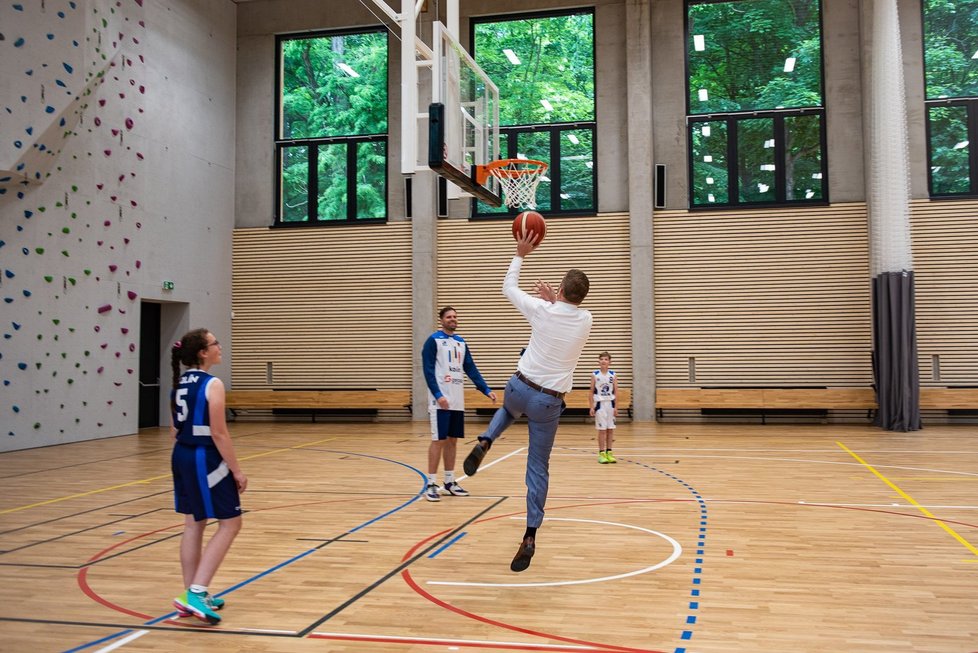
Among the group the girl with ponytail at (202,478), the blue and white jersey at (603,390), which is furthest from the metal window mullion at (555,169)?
the girl with ponytail at (202,478)

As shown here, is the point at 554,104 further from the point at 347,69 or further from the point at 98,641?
the point at 98,641

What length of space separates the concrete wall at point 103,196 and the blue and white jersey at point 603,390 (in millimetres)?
8951

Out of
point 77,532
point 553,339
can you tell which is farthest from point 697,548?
point 77,532

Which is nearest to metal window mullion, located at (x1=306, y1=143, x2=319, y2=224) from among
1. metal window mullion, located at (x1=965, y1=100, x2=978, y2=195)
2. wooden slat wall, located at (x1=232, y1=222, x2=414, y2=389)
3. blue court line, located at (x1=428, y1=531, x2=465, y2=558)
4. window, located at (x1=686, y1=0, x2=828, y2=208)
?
wooden slat wall, located at (x1=232, y1=222, x2=414, y2=389)

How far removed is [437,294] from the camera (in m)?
17.9

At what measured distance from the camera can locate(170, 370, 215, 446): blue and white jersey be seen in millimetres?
4227

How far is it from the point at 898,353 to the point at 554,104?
8733mm

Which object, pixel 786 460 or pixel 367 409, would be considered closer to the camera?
pixel 786 460

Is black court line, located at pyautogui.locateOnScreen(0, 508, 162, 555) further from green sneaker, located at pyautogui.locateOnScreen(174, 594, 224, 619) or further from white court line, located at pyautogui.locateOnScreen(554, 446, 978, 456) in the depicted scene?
white court line, located at pyautogui.locateOnScreen(554, 446, 978, 456)

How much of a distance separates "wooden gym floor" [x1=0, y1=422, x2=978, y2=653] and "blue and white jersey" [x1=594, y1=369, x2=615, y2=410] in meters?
0.91

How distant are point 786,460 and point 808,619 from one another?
7.11 meters

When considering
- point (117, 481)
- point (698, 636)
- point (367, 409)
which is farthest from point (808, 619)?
point (367, 409)

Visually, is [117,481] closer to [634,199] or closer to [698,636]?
[698,636]

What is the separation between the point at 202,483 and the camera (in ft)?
13.8
